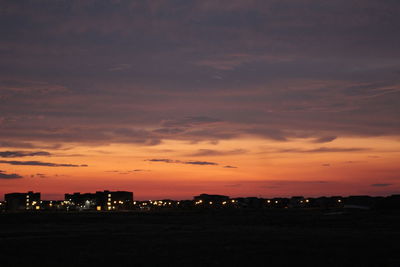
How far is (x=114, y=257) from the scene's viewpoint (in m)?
29.2

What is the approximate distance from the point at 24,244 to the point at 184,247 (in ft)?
43.0

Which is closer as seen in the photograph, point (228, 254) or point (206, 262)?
point (206, 262)

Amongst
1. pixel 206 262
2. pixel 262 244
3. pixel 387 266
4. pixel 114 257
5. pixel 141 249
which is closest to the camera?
pixel 387 266

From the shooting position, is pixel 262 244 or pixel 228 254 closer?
pixel 228 254

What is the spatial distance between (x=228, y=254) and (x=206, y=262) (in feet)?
11.8

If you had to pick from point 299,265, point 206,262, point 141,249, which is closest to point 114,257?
point 141,249

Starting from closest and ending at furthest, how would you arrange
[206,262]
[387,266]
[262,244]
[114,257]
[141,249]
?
[387,266]
[206,262]
[114,257]
[141,249]
[262,244]

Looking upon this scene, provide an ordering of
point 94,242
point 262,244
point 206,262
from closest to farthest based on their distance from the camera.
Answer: point 206,262 → point 262,244 → point 94,242

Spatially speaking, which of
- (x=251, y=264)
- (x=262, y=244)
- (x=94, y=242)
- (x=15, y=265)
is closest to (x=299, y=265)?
(x=251, y=264)

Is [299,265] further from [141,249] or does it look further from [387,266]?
[141,249]

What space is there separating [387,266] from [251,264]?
23.6ft

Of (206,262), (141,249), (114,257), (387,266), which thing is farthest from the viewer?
(141,249)

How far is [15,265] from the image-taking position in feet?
85.4

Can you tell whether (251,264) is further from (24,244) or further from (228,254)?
(24,244)
